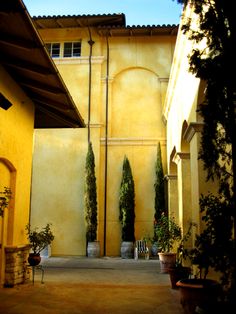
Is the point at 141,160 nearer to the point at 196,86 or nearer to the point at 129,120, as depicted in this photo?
the point at 129,120

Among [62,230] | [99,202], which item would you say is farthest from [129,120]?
[62,230]

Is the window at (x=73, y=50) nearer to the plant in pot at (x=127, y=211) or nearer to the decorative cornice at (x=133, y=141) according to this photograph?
the decorative cornice at (x=133, y=141)

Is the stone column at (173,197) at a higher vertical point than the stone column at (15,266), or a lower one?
higher

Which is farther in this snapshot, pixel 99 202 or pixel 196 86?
pixel 99 202

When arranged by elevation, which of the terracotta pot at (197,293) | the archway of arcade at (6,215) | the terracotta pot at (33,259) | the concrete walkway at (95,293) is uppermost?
the archway of arcade at (6,215)

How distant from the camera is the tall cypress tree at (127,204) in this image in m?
16.0

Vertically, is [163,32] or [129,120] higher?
[163,32]

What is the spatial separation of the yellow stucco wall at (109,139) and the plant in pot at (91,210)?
0.51 meters

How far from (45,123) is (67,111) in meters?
2.11

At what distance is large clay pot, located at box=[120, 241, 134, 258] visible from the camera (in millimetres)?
15641

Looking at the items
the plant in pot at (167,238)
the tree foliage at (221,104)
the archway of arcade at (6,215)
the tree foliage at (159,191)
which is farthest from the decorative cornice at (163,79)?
the tree foliage at (221,104)

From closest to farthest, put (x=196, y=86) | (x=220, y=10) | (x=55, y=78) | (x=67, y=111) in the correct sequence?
(x=220, y=10) → (x=196, y=86) → (x=55, y=78) → (x=67, y=111)

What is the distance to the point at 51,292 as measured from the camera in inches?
329

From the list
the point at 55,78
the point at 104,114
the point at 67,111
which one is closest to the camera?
the point at 55,78
